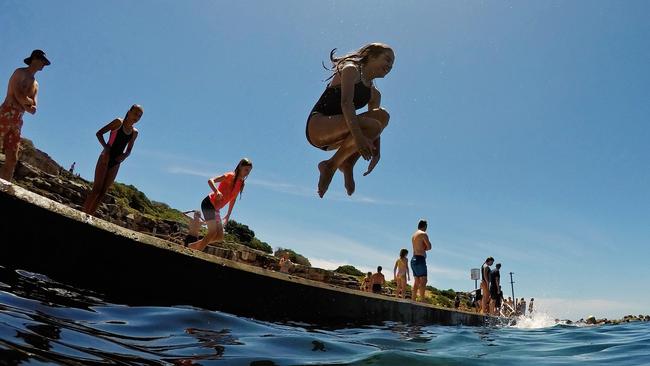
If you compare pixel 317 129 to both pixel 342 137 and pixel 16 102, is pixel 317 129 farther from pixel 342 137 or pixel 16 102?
pixel 16 102

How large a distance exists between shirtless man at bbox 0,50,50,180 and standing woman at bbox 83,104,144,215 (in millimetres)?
888

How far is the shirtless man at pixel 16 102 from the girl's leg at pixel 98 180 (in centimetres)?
89

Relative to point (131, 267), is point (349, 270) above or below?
above

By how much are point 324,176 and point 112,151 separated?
3.34 m

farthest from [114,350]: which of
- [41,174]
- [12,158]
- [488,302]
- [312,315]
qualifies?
[41,174]

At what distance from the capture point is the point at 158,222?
18.6m

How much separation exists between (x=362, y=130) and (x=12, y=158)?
4.12 metres

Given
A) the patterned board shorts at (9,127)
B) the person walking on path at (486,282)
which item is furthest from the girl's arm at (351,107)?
the person walking on path at (486,282)

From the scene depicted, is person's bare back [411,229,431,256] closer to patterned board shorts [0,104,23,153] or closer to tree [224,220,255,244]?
patterned board shorts [0,104,23,153]

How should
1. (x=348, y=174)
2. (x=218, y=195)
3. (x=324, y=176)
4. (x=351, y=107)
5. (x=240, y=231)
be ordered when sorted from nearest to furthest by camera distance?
(x=351, y=107) → (x=324, y=176) → (x=348, y=174) → (x=218, y=195) → (x=240, y=231)

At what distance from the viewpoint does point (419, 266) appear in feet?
31.6

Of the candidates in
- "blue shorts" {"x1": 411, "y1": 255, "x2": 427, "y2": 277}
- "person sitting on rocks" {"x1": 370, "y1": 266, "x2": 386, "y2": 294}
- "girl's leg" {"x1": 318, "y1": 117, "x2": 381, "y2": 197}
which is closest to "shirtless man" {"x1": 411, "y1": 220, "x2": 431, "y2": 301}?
"blue shorts" {"x1": 411, "y1": 255, "x2": 427, "y2": 277}

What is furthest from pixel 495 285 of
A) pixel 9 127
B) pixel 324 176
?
pixel 9 127

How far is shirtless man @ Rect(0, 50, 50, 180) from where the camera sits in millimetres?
5051
